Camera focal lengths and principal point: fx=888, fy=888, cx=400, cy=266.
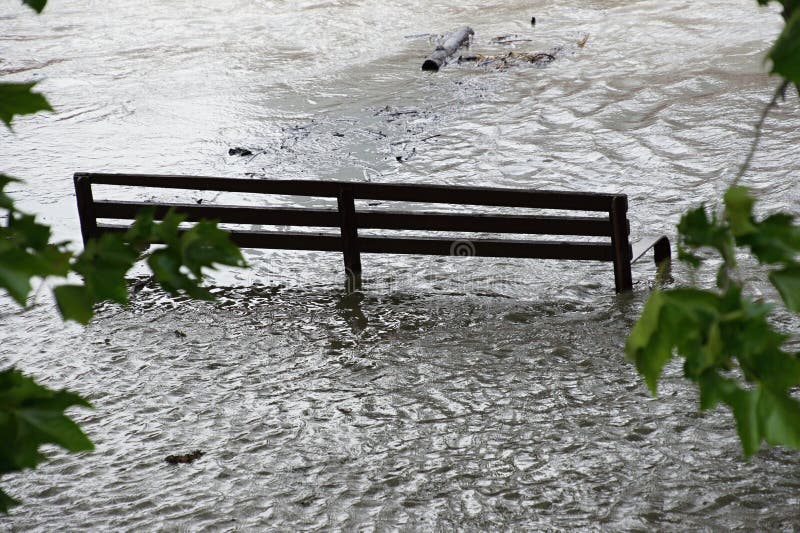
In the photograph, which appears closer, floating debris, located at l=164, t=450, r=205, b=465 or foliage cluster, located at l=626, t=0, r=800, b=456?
foliage cluster, located at l=626, t=0, r=800, b=456

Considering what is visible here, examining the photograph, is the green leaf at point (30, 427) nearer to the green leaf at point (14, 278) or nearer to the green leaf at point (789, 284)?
the green leaf at point (14, 278)

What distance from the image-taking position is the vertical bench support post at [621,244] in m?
Answer: 7.50

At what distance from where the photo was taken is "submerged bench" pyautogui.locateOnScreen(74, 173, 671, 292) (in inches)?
301

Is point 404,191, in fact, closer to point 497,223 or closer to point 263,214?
point 497,223

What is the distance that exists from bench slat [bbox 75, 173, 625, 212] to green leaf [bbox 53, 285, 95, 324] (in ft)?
20.8

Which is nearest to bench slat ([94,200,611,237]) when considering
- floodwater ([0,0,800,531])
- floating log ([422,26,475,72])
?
floodwater ([0,0,800,531])

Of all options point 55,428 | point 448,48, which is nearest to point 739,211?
point 55,428

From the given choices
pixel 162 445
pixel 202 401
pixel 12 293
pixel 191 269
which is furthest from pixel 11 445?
pixel 202 401

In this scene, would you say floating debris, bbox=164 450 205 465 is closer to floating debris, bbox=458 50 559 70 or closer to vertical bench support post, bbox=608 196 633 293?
vertical bench support post, bbox=608 196 633 293

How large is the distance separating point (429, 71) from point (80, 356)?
11.2 metres

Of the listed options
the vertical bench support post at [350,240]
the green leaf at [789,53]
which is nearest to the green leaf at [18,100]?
the green leaf at [789,53]

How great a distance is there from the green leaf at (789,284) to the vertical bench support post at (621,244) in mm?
6191

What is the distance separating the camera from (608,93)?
14.5 meters

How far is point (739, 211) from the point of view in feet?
4.50
